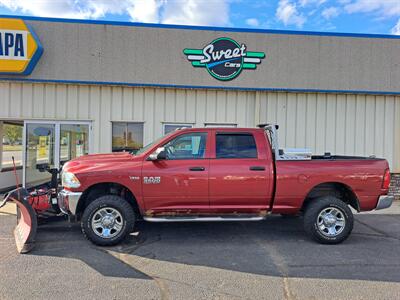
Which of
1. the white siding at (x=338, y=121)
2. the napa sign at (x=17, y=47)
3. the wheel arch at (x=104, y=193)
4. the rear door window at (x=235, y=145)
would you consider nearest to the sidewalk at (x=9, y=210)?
the wheel arch at (x=104, y=193)

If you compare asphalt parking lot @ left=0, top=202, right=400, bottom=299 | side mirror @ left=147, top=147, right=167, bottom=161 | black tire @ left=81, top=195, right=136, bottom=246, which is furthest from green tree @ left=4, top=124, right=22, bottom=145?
side mirror @ left=147, top=147, right=167, bottom=161

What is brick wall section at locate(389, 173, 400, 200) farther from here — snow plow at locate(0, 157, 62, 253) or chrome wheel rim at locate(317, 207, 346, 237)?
snow plow at locate(0, 157, 62, 253)

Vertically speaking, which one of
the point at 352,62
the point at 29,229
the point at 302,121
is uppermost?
the point at 352,62

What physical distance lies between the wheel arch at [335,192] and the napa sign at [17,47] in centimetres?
818

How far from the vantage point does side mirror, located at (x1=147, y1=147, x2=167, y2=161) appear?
5375 mm

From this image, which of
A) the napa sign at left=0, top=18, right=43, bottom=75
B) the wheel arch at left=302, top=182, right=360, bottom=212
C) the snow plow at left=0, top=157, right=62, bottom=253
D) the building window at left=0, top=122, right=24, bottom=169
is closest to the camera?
the snow plow at left=0, top=157, right=62, bottom=253

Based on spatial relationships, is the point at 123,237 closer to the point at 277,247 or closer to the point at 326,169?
the point at 277,247

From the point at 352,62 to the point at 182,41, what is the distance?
5372 millimetres

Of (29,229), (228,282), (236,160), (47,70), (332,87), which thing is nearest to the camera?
(228,282)

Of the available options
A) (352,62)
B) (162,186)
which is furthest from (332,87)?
(162,186)

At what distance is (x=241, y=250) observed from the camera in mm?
5188

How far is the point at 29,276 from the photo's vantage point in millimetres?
4129

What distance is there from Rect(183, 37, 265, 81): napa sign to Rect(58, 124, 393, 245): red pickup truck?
452 centimetres

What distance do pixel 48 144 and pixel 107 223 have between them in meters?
5.34
